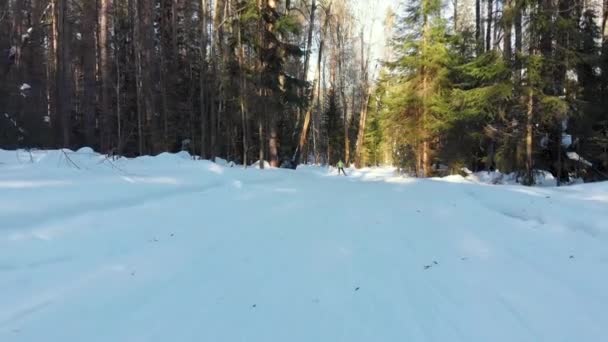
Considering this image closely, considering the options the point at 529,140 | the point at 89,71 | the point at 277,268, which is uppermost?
the point at 89,71

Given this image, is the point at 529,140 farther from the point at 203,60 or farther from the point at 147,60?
the point at 147,60

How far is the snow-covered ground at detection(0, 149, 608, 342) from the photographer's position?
327 cm

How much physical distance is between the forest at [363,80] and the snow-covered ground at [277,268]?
559cm

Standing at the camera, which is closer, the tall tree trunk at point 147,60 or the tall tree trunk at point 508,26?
the tall tree trunk at point 508,26

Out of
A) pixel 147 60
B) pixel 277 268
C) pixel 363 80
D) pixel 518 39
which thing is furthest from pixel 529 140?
pixel 363 80

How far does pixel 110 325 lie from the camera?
10.6ft

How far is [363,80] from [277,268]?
117 ft

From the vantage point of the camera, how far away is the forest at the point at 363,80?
51.9ft

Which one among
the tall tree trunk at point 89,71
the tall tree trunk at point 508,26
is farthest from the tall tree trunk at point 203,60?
the tall tree trunk at point 508,26

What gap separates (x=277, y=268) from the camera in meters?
4.67

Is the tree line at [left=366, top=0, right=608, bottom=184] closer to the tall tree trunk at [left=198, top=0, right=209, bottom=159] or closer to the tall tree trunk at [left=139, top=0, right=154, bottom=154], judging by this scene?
the tall tree trunk at [left=198, top=0, right=209, bottom=159]

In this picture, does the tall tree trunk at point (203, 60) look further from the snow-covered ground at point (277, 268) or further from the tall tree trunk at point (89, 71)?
the snow-covered ground at point (277, 268)

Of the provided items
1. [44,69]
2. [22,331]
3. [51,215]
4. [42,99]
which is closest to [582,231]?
[22,331]

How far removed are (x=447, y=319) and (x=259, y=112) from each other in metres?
18.5
